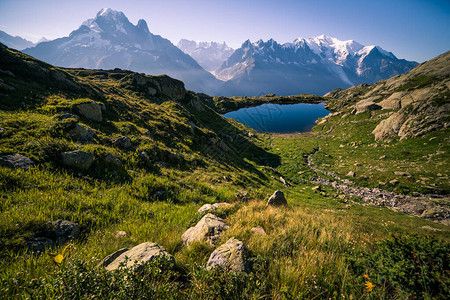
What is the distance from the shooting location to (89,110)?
50.2ft

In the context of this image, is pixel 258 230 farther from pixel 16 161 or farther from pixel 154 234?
pixel 16 161

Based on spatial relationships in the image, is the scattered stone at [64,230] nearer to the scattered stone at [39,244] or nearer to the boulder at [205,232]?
the scattered stone at [39,244]

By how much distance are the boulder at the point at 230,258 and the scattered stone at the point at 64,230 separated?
3.87 metres

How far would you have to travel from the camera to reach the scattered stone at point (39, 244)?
3746mm

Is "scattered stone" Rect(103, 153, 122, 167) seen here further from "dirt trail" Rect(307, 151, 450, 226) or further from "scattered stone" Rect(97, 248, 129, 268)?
"dirt trail" Rect(307, 151, 450, 226)

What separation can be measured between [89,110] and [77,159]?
10074 mm

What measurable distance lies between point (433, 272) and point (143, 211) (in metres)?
7.91

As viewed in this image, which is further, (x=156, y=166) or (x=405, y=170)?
(x=405, y=170)

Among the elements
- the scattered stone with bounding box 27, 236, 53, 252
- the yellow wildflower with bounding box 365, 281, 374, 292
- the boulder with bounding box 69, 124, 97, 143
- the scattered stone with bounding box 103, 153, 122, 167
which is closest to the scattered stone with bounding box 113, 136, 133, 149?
the boulder with bounding box 69, 124, 97, 143

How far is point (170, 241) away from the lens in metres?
4.49

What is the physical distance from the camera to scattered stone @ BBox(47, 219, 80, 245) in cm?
429

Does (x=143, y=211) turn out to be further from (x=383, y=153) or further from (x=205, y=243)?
(x=383, y=153)

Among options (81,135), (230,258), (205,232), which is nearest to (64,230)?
(205,232)

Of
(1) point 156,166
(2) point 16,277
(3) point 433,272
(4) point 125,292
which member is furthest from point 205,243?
(1) point 156,166
